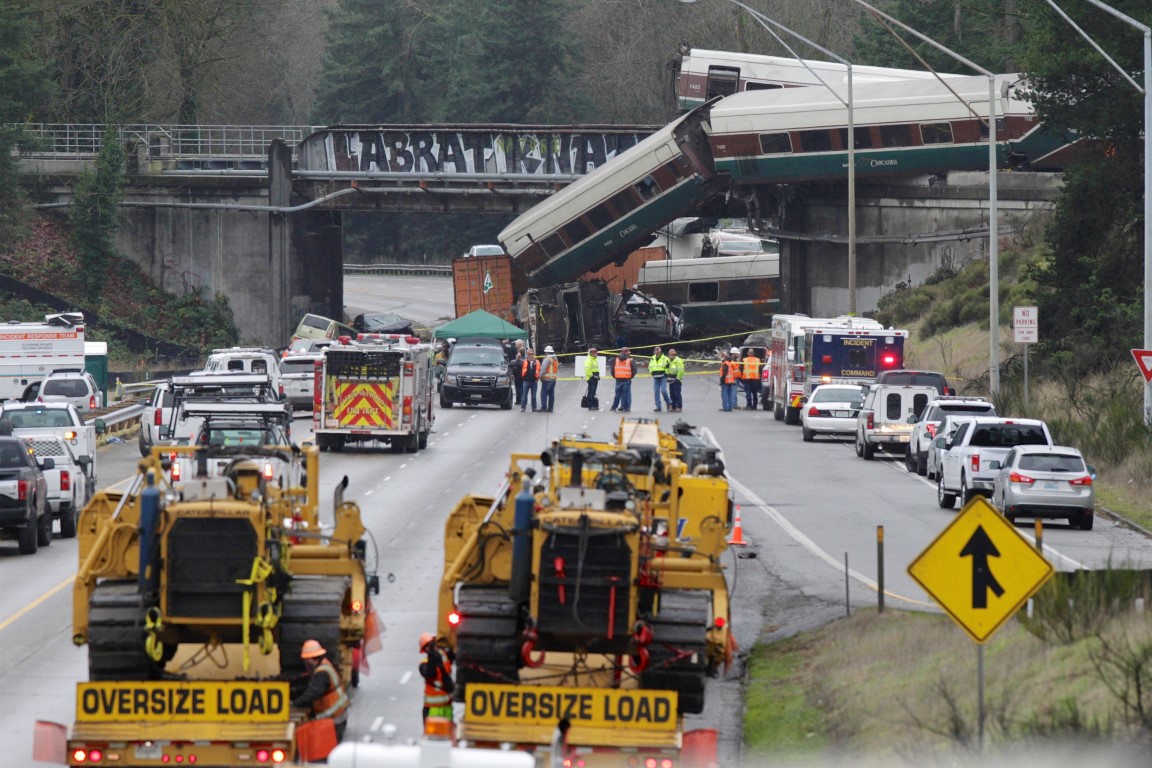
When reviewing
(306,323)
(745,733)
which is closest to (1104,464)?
(745,733)

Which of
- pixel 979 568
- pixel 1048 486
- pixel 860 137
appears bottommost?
pixel 1048 486

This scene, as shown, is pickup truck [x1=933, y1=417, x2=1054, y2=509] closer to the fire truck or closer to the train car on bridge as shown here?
the fire truck

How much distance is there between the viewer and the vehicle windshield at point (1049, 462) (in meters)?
27.9

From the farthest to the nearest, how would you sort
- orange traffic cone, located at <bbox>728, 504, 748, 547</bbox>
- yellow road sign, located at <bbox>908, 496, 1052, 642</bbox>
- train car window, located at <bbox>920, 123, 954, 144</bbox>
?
train car window, located at <bbox>920, 123, 954, 144</bbox>
orange traffic cone, located at <bbox>728, 504, 748, 547</bbox>
yellow road sign, located at <bbox>908, 496, 1052, 642</bbox>

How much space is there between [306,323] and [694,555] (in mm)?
52072

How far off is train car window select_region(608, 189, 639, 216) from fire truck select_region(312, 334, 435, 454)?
68.2 feet

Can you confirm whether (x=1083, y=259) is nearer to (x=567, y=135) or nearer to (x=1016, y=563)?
(x=567, y=135)

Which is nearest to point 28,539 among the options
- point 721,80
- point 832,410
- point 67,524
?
point 67,524

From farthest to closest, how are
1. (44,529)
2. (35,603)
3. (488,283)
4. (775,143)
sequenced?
(488,283) → (775,143) → (44,529) → (35,603)

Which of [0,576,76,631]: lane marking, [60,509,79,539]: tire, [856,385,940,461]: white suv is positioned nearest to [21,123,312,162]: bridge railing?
[856,385,940,461]: white suv

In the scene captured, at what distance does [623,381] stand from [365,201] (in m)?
23.3

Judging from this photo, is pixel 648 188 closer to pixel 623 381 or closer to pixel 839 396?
pixel 623 381

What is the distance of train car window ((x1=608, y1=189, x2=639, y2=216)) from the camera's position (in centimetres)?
5875

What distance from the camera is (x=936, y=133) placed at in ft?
194
